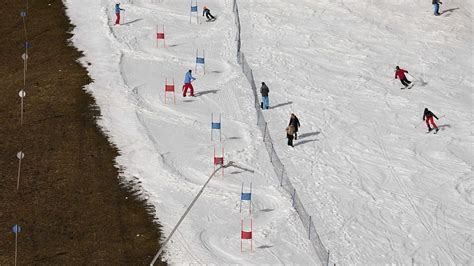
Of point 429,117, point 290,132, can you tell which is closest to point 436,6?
point 429,117

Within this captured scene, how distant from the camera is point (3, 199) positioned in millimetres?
36594

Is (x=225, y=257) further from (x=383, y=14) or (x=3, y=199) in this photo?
(x=383, y=14)

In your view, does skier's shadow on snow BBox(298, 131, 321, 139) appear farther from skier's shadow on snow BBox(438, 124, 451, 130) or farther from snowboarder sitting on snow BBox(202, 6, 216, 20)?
snowboarder sitting on snow BBox(202, 6, 216, 20)

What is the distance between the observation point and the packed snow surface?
36.2 meters

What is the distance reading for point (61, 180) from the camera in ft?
125

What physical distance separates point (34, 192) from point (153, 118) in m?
9.28

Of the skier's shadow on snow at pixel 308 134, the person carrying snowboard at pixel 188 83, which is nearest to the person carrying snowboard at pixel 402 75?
the skier's shadow on snow at pixel 308 134

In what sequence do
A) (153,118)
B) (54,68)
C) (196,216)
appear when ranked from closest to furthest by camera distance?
1. (196,216)
2. (153,118)
3. (54,68)

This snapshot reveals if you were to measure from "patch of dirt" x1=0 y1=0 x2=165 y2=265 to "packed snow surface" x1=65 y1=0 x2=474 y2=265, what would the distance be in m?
1.04

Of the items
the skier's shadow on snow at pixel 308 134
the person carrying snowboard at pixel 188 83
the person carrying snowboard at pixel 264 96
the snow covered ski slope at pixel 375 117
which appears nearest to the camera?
the snow covered ski slope at pixel 375 117

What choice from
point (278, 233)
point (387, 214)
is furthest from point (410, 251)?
point (278, 233)

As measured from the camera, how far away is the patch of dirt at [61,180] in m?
33.5

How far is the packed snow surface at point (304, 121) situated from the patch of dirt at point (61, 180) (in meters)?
1.04

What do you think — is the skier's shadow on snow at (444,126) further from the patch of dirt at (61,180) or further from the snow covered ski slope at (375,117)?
the patch of dirt at (61,180)
